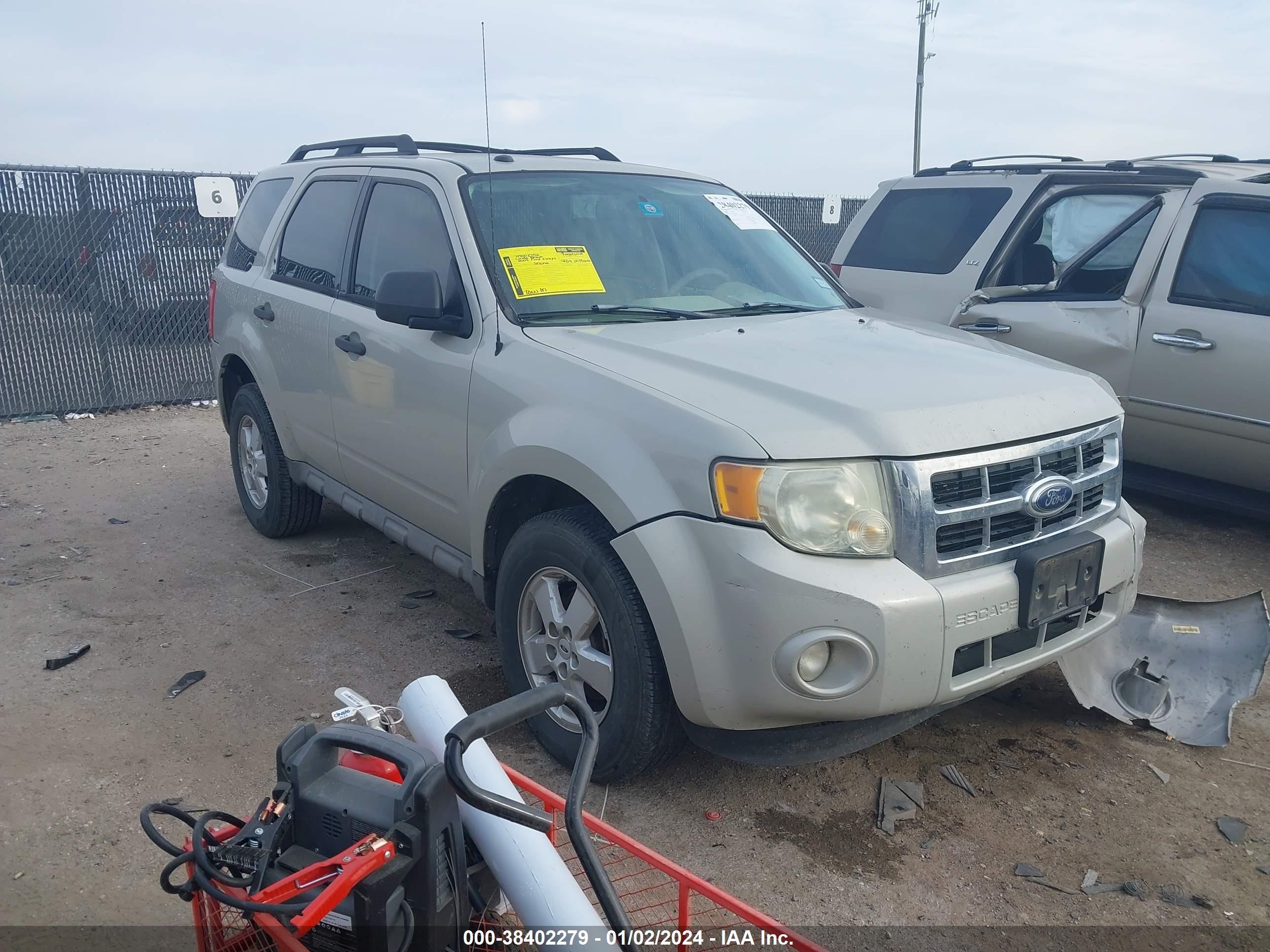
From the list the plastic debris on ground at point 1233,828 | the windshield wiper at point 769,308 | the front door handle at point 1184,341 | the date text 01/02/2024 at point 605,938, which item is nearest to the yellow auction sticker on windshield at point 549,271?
the windshield wiper at point 769,308

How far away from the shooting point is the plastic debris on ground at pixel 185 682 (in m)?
3.82

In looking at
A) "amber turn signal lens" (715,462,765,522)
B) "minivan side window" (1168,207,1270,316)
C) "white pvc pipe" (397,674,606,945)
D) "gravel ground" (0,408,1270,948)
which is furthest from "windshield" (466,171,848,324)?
"minivan side window" (1168,207,1270,316)

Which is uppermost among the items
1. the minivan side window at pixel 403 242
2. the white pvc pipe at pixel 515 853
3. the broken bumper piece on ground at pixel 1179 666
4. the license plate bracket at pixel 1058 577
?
the minivan side window at pixel 403 242

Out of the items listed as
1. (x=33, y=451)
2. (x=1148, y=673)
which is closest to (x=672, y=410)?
(x=1148, y=673)

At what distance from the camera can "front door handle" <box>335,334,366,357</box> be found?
4.02 meters

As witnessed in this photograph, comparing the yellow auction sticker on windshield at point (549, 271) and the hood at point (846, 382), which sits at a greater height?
the yellow auction sticker on windshield at point (549, 271)

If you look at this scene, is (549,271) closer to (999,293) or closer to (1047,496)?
(1047,496)

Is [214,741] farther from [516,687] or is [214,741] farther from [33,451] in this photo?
[33,451]

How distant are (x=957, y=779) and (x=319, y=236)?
3.59 m

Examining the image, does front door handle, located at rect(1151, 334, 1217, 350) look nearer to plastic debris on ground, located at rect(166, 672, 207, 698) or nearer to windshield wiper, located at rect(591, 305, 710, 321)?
windshield wiper, located at rect(591, 305, 710, 321)

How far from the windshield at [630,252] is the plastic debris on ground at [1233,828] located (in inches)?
86.7

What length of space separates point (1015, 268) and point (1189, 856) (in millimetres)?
4246

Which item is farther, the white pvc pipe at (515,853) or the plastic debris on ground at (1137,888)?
the plastic debris on ground at (1137,888)

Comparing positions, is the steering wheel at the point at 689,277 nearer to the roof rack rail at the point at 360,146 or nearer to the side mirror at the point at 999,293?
the roof rack rail at the point at 360,146
